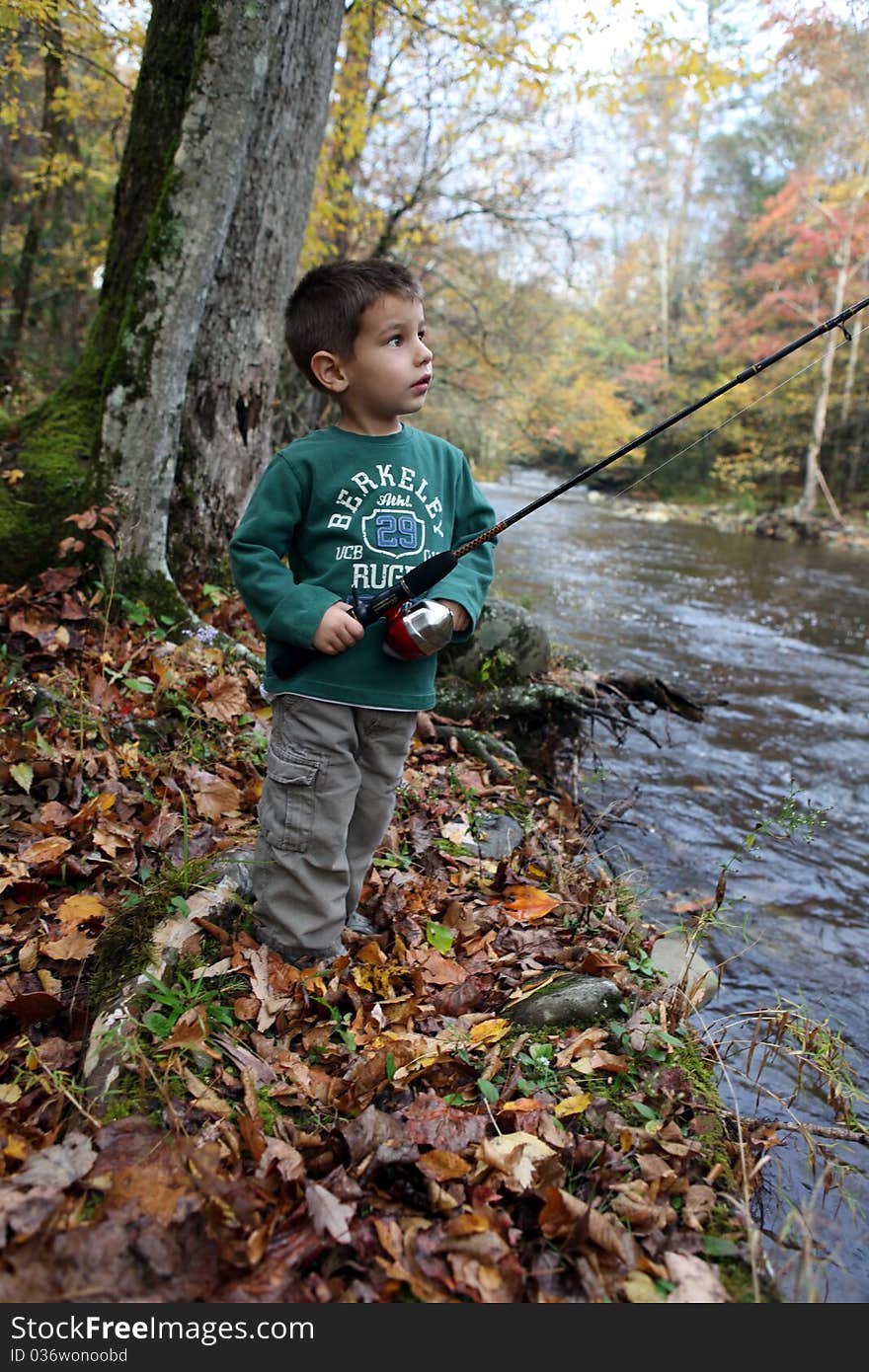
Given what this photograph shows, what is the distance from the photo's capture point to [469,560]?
2.63 m

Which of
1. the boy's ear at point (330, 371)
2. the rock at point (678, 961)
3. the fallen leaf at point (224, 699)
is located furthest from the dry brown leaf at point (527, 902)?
the boy's ear at point (330, 371)

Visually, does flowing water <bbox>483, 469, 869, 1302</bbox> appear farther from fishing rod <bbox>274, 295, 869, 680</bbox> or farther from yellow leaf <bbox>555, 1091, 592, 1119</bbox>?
fishing rod <bbox>274, 295, 869, 680</bbox>

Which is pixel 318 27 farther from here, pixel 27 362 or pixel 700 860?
pixel 27 362

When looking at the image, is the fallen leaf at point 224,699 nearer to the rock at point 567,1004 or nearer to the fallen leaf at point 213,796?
the fallen leaf at point 213,796

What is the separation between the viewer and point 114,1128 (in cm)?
178

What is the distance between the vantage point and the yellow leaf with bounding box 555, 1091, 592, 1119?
205 centimetres

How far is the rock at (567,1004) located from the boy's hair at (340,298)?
2.00 metres

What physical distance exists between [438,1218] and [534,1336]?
0.94 ft

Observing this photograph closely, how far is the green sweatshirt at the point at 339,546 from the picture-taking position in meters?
2.32

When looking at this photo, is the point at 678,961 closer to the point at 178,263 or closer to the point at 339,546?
the point at 339,546

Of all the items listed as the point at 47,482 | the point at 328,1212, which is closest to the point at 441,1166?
the point at 328,1212

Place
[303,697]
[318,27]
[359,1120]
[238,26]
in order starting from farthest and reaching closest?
[318,27]
[238,26]
[303,697]
[359,1120]

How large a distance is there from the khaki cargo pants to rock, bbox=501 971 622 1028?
2.11ft

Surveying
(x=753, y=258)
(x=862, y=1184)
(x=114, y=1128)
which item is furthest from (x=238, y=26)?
(x=753, y=258)
